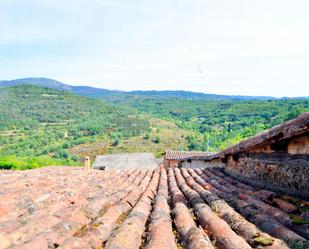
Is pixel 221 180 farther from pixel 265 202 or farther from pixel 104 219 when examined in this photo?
pixel 104 219

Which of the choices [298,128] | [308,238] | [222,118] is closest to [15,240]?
[308,238]

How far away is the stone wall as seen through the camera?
4262 mm

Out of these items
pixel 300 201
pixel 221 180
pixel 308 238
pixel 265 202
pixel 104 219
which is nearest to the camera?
pixel 308 238

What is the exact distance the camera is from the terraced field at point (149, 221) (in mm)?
2632

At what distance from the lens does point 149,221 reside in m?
3.58

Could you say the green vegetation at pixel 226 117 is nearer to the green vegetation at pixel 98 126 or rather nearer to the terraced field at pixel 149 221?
the green vegetation at pixel 98 126

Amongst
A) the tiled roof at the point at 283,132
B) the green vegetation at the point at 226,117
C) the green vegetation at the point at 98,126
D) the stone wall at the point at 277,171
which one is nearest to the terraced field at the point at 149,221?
the stone wall at the point at 277,171

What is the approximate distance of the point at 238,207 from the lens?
12.7ft

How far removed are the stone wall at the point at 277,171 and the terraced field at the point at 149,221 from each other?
0.33 m

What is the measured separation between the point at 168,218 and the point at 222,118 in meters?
94.0

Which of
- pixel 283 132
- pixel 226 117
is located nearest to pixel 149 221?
pixel 283 132

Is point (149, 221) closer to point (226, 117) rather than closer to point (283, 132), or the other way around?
point (283, 132)

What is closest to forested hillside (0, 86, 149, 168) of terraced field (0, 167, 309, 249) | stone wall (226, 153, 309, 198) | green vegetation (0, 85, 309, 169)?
green vegetation (0, 85, 309, 169)

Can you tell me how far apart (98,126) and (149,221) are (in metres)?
84.3
